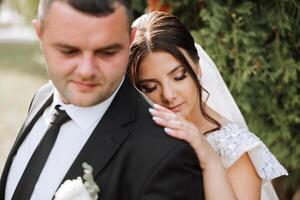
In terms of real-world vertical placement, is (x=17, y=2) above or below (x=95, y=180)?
above

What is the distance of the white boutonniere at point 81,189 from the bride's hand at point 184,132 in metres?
0.35

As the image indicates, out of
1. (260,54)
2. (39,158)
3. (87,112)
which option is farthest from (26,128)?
(260,54)

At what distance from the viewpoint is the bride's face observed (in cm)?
319

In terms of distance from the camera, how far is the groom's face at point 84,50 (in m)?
2.23

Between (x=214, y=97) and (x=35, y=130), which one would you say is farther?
(x=214, y=97)

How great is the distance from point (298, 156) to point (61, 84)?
2.81 metres

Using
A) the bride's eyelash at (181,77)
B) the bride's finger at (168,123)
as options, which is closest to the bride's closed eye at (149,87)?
the bride's eyelash at (181,77)

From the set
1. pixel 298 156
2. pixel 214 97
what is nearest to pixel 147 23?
pixel 214 97

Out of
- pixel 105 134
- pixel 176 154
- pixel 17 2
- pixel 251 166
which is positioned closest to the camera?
pixel 176 154

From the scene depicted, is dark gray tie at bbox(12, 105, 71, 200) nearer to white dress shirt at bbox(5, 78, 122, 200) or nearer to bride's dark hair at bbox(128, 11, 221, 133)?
white dress shirt at bbox(5, 78, 122, 200)

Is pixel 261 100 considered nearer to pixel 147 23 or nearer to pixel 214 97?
pixel 214 97

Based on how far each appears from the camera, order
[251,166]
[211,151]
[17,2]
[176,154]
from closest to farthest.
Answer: [176,154] < [211,151] < [251,166] < [17,2]

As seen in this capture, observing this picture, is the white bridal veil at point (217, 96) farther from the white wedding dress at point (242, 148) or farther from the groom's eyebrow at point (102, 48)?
the groom's eyebrow at point (102, 48)

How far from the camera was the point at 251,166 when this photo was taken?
336cm
